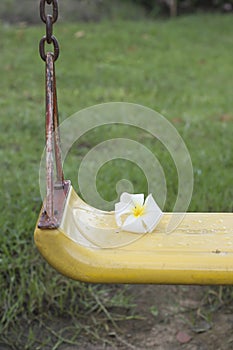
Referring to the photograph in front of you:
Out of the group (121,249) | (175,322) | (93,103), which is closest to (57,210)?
(121,249)

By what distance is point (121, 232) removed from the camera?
1639 mm

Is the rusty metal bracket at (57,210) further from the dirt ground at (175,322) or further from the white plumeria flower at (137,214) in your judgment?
the dirt ground at (175,322)

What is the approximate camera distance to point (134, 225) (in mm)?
1625

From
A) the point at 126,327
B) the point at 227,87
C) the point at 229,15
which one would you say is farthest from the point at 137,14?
the point at 126,327

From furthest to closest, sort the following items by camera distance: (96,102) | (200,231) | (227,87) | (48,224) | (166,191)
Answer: (227,87), (96,102), (166,191), (200,231), (48,224)

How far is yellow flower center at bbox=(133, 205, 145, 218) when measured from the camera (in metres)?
1.67

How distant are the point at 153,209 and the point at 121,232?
0.11 metres

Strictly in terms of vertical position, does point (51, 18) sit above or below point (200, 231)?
above

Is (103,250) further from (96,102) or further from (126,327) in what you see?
(96,102)

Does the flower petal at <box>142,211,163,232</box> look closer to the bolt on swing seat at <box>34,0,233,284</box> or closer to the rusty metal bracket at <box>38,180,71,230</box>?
the bolt on swing seat at <box>34,0,233,284</box>

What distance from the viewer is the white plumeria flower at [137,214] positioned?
1632 millimetres

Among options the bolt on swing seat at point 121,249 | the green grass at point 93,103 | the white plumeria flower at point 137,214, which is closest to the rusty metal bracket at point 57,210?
the bolt on swing seat at point 121,249

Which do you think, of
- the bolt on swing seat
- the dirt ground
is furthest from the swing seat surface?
the dirt ground

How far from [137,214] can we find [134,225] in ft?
0.20
